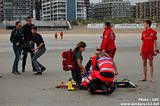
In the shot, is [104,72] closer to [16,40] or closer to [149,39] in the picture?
[149,39]

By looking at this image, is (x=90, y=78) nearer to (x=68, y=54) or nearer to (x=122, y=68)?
(x=68, y=54)

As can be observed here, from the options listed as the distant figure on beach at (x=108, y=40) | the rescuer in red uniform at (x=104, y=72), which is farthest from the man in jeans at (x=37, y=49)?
the rescuer in red uniform at (x=104, y=72)

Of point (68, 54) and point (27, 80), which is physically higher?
point (68, 54)

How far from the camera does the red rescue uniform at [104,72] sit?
8.68m

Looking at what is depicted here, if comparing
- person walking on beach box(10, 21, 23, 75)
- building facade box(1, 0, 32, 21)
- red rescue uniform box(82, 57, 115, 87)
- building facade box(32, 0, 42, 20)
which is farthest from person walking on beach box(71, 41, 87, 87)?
building facade box(32, 0, 42, 20)

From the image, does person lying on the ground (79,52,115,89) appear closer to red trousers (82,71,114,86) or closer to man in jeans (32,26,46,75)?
red trousers (82,71,114,86)

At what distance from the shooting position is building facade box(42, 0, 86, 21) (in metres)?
166

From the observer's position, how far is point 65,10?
551 ft

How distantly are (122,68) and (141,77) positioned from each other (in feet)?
7.44

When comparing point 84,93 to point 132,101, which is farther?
point 84,93

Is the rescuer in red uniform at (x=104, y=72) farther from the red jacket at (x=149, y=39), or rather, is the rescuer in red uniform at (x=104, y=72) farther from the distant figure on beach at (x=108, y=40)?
the distant figure on beach at (x=108, y=40)

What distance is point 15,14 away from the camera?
173 m

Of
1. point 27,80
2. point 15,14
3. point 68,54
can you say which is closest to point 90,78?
point 68,54

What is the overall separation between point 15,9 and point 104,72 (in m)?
169
